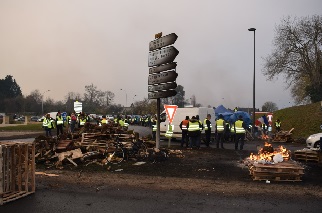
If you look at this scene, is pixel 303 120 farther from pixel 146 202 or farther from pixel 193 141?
pixel 146 202

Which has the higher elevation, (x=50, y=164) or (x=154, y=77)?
(x=154, y=77)

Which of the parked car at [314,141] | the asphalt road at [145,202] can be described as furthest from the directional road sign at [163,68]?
the parked car at [314,141]

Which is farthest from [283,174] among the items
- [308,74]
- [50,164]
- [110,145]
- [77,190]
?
[308,74]

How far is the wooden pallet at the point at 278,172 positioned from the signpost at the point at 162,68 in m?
5.22

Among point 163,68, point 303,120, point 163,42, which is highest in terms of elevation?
point 163,42

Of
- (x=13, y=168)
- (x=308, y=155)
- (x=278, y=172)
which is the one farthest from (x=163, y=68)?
(x=13, y=168)

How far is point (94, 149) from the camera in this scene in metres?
13.0

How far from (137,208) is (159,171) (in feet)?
13.7

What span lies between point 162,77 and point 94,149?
4058 millimetres

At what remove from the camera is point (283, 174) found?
8.95m

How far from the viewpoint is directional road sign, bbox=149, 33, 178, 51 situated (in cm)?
1299

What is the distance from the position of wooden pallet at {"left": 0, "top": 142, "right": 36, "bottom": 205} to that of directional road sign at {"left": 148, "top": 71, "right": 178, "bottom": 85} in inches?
274

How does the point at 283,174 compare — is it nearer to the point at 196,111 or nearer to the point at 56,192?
the point at 56,192

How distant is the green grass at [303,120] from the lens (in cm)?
2941
